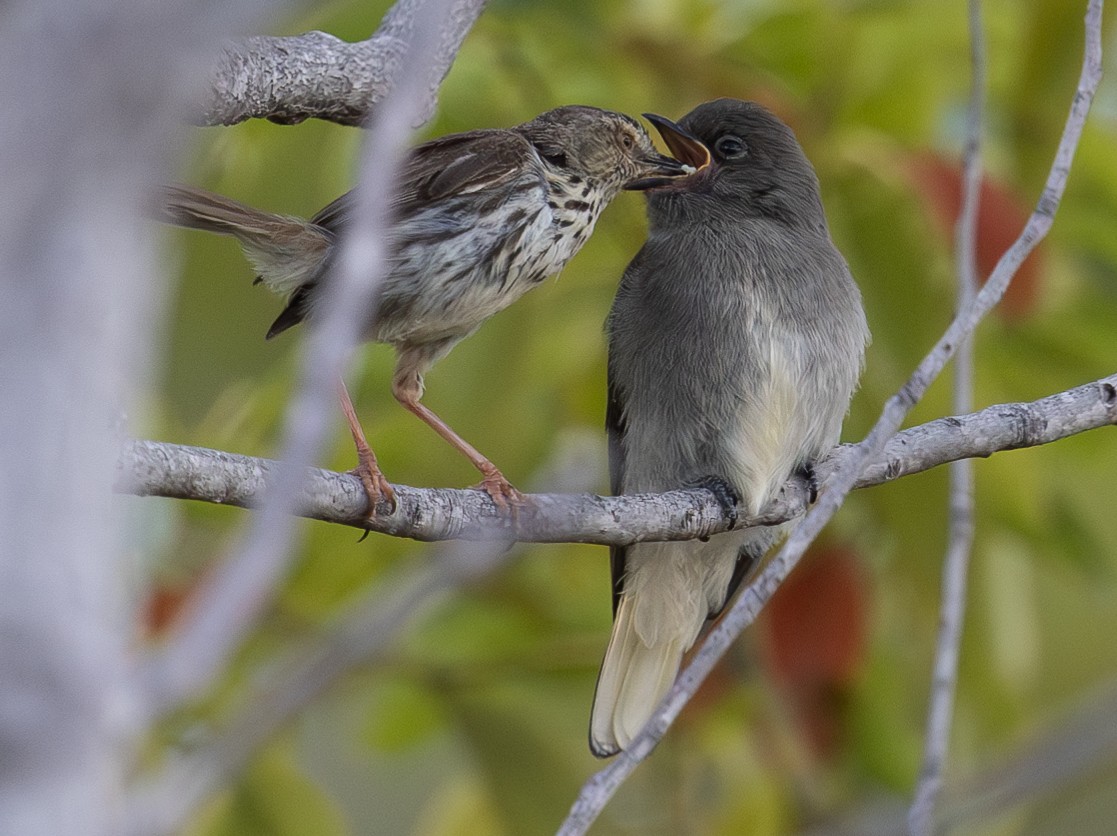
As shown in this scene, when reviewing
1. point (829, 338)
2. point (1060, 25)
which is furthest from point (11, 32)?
point (1060, 25)

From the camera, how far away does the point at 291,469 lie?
1088mm

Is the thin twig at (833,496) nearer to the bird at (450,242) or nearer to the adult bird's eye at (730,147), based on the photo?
the bird at (450,242)

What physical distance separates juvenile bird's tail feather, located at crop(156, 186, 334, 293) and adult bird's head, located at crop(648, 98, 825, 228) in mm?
1208

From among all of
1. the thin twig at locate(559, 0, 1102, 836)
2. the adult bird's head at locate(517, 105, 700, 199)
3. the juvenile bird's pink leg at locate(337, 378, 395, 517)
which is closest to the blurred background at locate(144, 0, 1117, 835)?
the adult bird's head at locate(517, 105, 700, 199)

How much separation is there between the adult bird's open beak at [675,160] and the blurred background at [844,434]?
404mm

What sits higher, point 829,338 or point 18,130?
point 18,130

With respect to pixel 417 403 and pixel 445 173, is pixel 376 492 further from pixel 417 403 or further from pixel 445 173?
pixel 417 403

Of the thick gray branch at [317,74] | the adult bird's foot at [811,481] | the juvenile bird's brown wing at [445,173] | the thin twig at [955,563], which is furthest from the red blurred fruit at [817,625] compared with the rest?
the thick gray branch at [317,74]

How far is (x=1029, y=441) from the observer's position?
293 centimetres

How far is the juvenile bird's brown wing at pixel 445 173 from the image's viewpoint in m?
3.06

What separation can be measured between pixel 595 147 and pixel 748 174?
0.63m

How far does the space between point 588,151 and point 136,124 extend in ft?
8.61

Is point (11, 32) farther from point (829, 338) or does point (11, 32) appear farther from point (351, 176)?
point (351, 176)

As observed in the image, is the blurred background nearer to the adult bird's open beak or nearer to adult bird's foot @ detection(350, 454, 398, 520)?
the adult bird's open beak
